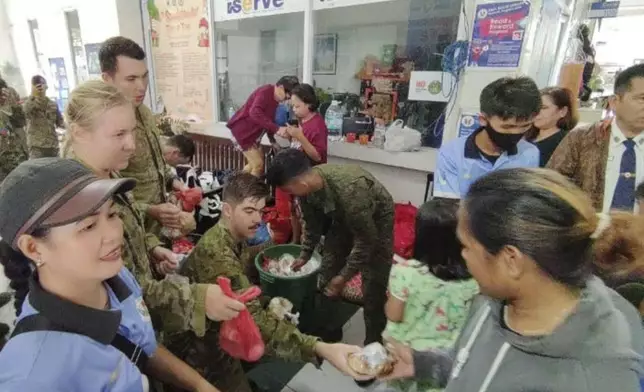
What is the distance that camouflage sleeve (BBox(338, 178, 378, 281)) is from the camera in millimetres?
2129

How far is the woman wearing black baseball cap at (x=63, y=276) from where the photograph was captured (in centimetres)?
76

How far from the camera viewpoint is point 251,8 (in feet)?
14.6

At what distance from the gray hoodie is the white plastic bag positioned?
2793 mm

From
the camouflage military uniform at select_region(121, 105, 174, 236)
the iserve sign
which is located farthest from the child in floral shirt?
the iserve sign

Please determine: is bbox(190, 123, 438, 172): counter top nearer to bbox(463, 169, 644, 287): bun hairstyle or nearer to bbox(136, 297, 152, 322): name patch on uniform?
bbox(463, 169, 644, 287): bun hairstyle

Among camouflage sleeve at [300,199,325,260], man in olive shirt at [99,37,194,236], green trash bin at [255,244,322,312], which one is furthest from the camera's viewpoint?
green trash bin at [255,244,322,312]

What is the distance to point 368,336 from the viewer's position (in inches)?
95.5

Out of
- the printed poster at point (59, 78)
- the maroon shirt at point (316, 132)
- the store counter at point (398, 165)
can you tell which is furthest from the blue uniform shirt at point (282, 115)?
the printed poster at point (59, 78)

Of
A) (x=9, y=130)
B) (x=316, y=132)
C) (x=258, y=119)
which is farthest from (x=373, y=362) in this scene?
(x=9, y=130)

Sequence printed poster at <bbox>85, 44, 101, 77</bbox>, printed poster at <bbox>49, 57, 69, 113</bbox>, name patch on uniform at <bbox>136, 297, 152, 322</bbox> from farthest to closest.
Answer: printed poster at <bbox>49, 57, 69, 113</bbox>
printed poster at <bbox>85, 44, 101, 77</bbox>
name patch on uniform at <bbox>136, 297, 152, 322</bbox>

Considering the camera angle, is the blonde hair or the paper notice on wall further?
the paper notice on wall

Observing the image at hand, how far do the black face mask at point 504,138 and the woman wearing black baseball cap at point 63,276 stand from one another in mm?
1542

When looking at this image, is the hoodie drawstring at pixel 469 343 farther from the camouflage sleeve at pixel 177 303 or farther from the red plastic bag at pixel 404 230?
the red plastic bag at pixel 404 230

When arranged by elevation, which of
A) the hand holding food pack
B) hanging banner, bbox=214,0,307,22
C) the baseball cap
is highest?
hanging banner, bbox=214,0,307,22
